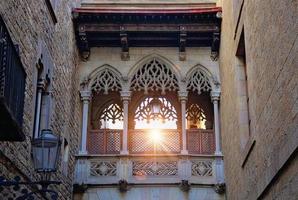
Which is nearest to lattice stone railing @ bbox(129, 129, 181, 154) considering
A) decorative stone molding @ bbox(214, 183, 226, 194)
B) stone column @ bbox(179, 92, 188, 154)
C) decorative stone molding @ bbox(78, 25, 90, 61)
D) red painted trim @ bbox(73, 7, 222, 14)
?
stone column @ bbox(179, 92, 188, 154)

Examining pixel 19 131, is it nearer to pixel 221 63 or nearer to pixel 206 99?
pixel 221 63

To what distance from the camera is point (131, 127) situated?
1533cm

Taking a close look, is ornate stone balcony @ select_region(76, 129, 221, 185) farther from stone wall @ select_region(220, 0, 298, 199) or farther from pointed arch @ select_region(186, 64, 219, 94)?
pointed arch @ select_region(186, 64, 219, 94)

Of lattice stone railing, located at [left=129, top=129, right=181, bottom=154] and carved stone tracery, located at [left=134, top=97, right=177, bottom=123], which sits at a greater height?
carved stone tracery, located at [left=134, top=97, right=177, bottom=123]

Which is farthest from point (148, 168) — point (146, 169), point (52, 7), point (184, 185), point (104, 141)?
point (52, 7)

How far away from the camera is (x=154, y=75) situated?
48.4 feet

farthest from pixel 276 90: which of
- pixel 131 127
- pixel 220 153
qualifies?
pixel 131 127

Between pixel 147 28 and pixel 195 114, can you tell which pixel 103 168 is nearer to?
pixel 195 114

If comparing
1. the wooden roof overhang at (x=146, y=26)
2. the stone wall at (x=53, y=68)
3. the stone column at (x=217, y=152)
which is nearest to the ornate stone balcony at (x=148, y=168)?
the stone column at (x=217, y=152)

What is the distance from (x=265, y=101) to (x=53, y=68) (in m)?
4.90

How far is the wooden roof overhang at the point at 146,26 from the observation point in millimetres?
14203

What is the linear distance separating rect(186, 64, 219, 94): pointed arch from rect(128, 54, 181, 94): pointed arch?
32 centimetres

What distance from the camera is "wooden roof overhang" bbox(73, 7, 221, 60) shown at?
46.6ft

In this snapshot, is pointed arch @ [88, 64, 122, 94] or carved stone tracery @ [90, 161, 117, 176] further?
pointed arch @ [88, 64, 122, 94]
